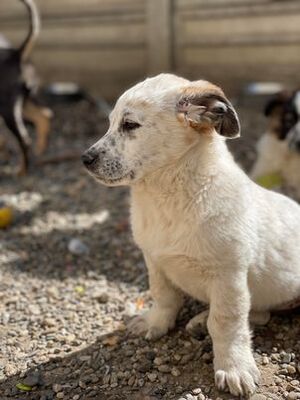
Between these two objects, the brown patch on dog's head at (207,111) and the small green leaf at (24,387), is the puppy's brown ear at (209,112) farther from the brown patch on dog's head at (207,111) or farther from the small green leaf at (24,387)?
the small green leaf at (24,387)

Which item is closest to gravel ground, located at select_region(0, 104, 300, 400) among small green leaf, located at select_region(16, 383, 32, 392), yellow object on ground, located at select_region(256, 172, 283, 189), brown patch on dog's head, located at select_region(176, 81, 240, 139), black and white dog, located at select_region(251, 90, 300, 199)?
small green leaf, located at select_region(16, 383, 32, 392)

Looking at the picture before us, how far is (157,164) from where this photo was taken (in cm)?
246

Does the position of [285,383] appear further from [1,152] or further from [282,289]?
[1,152]

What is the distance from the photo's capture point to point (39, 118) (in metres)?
6.17

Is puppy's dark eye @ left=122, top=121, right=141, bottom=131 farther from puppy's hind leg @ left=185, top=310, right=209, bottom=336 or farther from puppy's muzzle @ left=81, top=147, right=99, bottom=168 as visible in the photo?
puppy's hind leg @ left=185, top=310, right=209, bottom=336

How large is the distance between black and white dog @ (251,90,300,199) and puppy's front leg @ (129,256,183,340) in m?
2.49

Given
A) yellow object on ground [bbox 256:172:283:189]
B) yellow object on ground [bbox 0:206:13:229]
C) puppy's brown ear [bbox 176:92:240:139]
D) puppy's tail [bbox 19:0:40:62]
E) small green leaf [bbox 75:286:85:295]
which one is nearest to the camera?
puppy's brown ear [bbox 176:92:240:139]

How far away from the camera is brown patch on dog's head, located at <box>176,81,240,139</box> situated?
94.2 inches

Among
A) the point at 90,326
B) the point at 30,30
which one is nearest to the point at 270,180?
the point at 90,326

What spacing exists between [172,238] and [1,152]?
4.39 metres

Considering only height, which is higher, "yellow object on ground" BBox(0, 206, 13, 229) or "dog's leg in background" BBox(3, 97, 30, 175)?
"dog's leg in background" BBox(3, 97, 30, 175)

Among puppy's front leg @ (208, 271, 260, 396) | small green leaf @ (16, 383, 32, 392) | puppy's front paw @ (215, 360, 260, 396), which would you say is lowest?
small green leaf @ (16, 383, 32, 392)

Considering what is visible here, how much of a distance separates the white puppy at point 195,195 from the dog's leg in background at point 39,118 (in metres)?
3.73

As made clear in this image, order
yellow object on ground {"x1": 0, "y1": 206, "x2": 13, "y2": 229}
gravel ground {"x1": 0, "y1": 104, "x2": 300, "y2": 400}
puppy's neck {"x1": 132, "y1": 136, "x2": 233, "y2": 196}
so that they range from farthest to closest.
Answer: yellow object on ground {"x1": 0, "y1": 206, "x2": 13, "y2": 229} < gravel ground {"x1": 0, "y1": 104, "x2": 300, "y2": 400} < puppy's neck {"x1": 132, "y1": 136, "x2": 233, "y2": 196}
